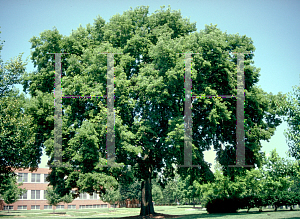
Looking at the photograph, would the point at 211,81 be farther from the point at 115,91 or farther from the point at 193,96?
the point at 115,91

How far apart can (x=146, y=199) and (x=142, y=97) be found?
11.6 m

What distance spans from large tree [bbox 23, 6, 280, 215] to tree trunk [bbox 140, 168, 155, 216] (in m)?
0.11

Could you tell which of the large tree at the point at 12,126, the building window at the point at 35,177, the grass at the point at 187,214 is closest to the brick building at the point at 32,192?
the building window at the point at 35,177

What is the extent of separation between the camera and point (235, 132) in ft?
91.4

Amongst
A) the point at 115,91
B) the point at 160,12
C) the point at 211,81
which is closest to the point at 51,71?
the point at 115,91

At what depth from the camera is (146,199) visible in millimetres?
30172

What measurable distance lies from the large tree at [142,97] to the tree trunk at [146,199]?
0.11 m

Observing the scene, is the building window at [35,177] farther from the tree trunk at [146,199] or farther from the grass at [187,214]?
the tree trunk at [146,199]

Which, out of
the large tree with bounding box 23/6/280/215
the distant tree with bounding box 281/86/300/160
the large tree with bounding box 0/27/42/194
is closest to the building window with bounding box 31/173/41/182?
the large tree with bounding box 23/6/280/215

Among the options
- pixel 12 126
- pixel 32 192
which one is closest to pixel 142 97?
pixel 12 126

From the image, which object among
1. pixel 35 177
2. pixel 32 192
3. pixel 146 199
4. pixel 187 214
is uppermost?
pixel 146 199

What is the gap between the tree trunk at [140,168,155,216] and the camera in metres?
29.4

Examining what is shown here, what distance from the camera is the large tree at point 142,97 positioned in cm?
2286

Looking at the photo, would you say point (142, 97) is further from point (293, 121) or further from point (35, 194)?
point (35, 194)
